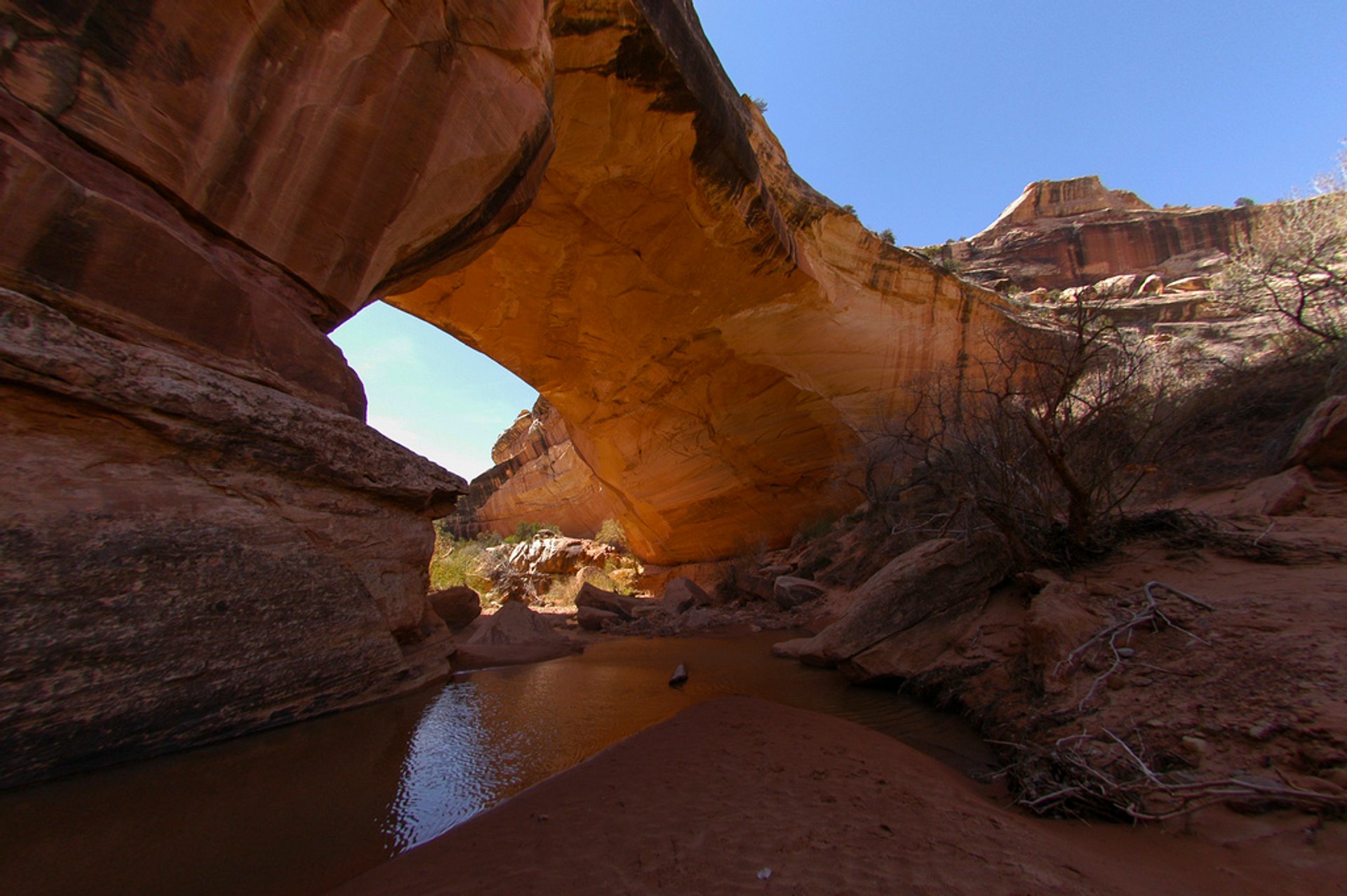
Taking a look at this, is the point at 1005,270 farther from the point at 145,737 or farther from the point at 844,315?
the point at 145,737

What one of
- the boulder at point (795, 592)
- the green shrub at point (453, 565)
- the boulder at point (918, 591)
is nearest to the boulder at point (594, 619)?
the boulder at point (795, 592)

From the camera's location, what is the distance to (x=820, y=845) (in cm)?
150

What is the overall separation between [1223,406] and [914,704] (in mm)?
7480

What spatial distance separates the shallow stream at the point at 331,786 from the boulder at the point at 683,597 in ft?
17.3

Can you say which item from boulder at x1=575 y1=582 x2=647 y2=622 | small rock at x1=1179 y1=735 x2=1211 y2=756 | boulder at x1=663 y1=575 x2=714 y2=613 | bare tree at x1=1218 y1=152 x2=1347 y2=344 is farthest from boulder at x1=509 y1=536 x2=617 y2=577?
bare tree at x1=1218 y1=152 x2=1347 y2=344

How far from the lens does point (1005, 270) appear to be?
2111 centimetres

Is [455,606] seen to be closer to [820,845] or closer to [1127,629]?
[820,845]

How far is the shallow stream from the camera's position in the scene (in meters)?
1.49

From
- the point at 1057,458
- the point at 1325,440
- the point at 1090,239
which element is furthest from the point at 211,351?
the point at 1090,239

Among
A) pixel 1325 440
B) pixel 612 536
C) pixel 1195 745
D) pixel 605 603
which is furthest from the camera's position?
pixel 612 536

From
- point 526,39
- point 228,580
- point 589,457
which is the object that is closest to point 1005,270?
point 589,457

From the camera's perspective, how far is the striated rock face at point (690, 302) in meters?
6.22

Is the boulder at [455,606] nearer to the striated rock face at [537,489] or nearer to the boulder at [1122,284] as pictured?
the striated rock face at [537,489]

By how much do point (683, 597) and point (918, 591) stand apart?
571cm
